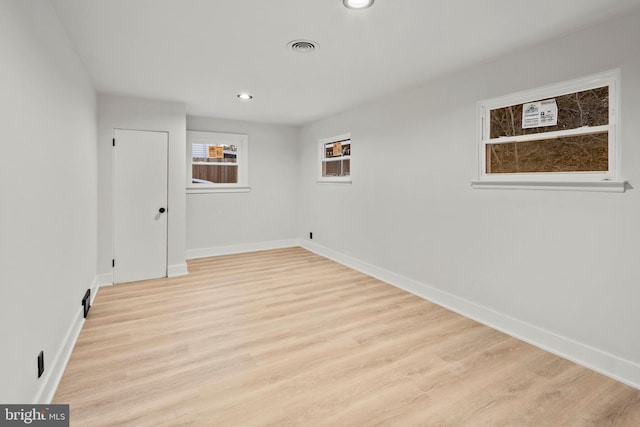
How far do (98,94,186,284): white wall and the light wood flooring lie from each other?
0.92 meters

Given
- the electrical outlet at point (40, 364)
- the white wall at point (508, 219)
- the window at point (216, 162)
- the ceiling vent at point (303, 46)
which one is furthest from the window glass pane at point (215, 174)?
the electrical outlet at point (40, 364)

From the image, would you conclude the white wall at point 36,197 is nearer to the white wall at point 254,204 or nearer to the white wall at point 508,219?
the white wall at point 254,204

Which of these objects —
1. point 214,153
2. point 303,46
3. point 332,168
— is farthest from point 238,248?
point 303,46

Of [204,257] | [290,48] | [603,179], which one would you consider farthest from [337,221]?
[603,179]

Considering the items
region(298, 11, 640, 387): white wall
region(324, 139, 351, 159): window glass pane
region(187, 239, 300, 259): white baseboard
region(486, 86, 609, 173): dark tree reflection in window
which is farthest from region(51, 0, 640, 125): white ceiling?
region(187, 239, 300, 259): white baseboard

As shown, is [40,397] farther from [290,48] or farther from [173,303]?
[290,48]

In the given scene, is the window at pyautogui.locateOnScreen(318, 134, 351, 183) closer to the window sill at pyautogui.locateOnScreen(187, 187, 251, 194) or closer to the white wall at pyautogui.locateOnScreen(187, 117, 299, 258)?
the white wall at pyautogui.locateOnScreen(187, 117, 299, 258)

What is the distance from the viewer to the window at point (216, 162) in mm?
5668

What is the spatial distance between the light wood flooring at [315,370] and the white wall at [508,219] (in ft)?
0.91

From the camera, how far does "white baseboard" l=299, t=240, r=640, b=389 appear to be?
7.38 feet

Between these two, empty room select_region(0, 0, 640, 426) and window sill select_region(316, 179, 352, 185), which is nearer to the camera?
empty room select_region(0, 0, 640, 426)

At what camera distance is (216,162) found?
19.4 feet

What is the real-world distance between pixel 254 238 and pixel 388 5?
4.84 m

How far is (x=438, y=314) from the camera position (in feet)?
10.9
